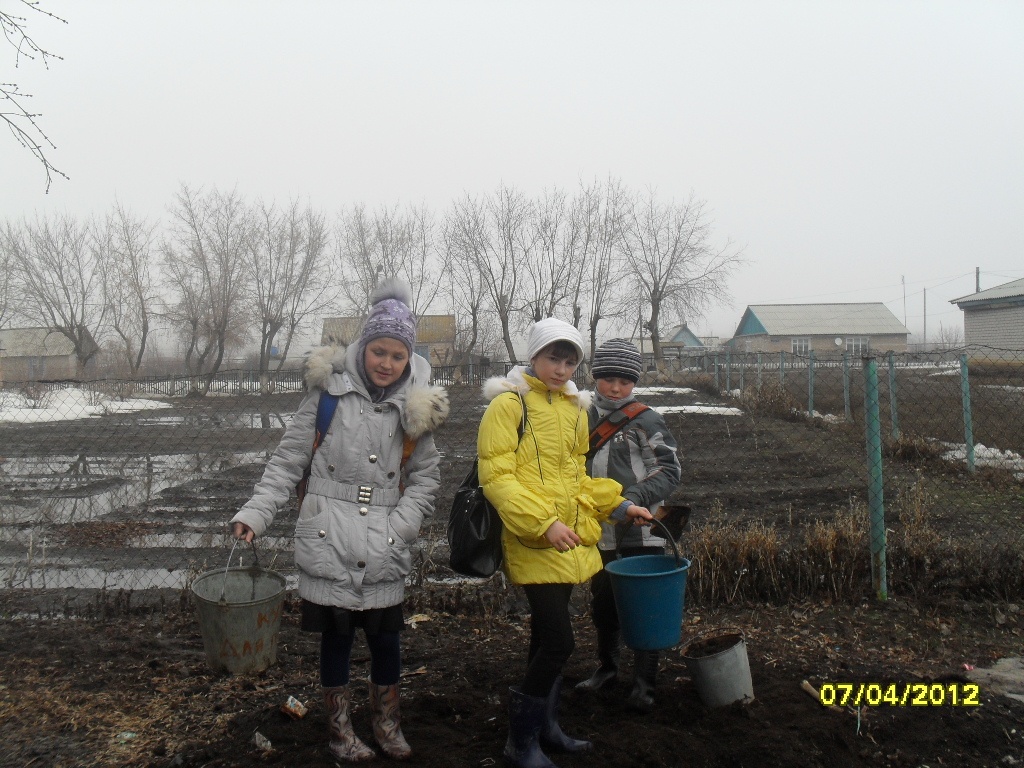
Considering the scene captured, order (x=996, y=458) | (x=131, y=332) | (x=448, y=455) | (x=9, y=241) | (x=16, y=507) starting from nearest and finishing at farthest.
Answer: (x=16, y=507), (x=996, y=458), (x=448, y=455), (x=9, y=241), (x=131, y=332)

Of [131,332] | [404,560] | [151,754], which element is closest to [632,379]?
[404,560]

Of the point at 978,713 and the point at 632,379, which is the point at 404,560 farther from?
the point at 978,713

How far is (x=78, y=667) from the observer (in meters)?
3.63

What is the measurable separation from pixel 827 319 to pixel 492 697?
67.3 meters

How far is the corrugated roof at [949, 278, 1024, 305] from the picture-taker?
32881 millimetres

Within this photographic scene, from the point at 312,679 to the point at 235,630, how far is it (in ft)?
1.45

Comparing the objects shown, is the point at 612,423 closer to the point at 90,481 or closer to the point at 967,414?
the point at 967,414

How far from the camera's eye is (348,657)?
2.69 meters

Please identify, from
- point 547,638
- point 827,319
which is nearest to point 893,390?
point 547,638

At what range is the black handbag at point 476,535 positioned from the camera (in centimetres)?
261

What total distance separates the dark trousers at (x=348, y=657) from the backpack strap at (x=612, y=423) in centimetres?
Answer: 113

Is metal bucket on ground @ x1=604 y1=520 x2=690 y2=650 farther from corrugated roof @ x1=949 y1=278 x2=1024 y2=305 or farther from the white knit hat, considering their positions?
corrugated roof @ x1=949 y1=278 x2=1024 y2=305
